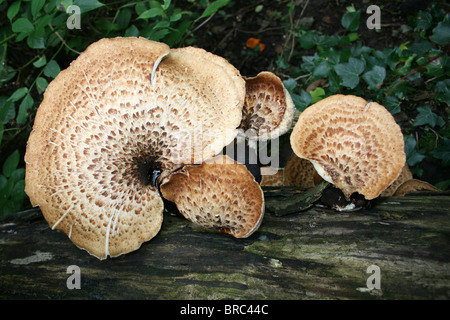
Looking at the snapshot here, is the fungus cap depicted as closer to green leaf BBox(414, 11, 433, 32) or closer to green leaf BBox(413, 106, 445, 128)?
green leaf BBox(413, 106, 445, 128)

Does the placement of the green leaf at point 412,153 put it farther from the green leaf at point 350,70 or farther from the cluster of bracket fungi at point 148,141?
the cluster of bracket fungi at point 148,141

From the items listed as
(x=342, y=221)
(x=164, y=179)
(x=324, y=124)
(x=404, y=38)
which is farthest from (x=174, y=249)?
(x=404, y=38)

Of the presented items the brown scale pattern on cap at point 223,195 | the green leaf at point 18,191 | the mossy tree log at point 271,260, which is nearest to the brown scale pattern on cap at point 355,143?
the mossy tree log at point 271,260

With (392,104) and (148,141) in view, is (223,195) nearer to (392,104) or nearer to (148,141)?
(148,141)

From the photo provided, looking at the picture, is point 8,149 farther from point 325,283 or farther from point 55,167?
point 325,283

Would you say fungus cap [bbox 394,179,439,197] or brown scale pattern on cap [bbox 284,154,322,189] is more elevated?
brown scale pattern on cap [bbox 284,154,322,189]

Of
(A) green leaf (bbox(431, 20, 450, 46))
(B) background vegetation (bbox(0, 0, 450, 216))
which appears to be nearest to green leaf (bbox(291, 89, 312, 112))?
(B) background vegetation (bbox(0, 0, 450, 216))
